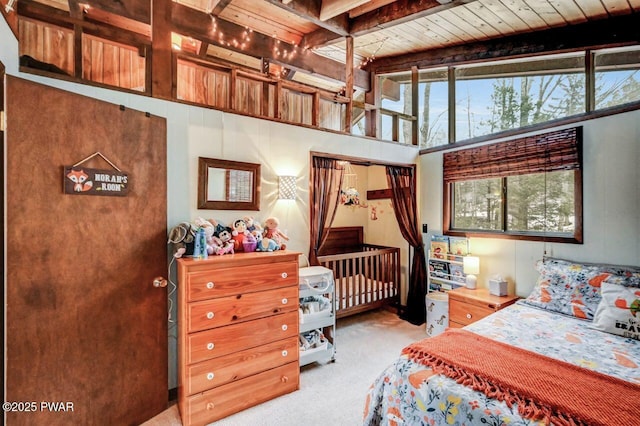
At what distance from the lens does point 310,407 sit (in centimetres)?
234

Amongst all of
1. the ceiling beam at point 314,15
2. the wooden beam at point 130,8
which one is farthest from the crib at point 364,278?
the wooden beam at point 130,8

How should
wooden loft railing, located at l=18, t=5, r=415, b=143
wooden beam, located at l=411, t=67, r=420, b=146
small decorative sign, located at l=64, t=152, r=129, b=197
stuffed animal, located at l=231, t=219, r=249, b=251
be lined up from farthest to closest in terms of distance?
1. wooden beam, located at l=411, t=67, r=420, b=146
2. stuffed animal, located at l=231, t=219, r=249, b=251
3. wooden loft railing, located at l=18, t=5, r=415, b=143
4. small decorative sign, located at l=64, t=152, r=129, b=197

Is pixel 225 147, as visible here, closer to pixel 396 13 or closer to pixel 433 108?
pixel 396 13

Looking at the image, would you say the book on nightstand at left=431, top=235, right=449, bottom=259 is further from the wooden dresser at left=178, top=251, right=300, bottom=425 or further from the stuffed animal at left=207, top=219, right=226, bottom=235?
the stuffed animal at left=207, top=219, right=226, bottom=235

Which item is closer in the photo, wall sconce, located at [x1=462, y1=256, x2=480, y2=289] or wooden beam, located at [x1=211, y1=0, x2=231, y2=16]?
wooden beam, located at [x1=211, y1=0, x2=231, y2=16]

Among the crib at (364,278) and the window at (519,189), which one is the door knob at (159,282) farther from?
the window at (519,189)

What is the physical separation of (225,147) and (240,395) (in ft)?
6.78

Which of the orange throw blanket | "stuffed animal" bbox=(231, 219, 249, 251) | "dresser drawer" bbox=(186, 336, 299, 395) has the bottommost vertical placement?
"dresser drawer" bbox=(186, 336, 299, 395)

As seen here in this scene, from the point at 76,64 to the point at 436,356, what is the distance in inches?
126

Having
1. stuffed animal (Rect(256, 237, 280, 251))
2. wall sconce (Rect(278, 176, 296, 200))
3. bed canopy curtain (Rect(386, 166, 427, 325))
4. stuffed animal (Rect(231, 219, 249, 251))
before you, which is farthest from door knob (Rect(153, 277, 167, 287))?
bed canopy curtain (Rect(386, 166, 427, 325))

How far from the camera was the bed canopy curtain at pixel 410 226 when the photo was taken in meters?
4.21

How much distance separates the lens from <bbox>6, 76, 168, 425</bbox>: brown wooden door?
170 cm

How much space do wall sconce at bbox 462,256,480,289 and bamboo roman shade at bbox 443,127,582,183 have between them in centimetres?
101

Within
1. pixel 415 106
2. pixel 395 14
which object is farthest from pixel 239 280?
pixel 415 106
